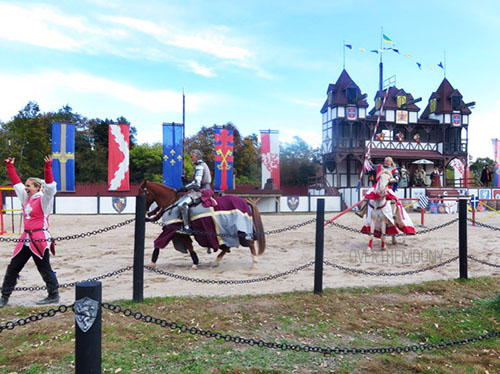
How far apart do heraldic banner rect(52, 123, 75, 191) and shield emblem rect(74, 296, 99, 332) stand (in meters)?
21.6

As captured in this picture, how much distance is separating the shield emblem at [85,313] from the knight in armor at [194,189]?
4.62 m

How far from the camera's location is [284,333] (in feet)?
13.6

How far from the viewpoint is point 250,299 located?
17.0ft

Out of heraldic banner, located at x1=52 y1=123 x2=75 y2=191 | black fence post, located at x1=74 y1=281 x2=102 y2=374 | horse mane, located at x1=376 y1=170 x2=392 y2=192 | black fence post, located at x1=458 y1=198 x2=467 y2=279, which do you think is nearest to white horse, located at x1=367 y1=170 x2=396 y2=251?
horse mane, located at x1=376 y1=170 x2=392 y2=192

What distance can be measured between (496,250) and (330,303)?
265 inches

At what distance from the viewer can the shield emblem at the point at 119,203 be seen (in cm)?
2261

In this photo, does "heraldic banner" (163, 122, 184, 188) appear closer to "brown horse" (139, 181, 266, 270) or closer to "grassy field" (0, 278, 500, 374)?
"brown horse" (139, 181, 266, 270)

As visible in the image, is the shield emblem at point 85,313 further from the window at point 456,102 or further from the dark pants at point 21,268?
the window at point 456,102

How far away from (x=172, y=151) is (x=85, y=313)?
20682 millimetres

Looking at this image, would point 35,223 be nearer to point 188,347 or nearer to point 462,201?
point 188,347


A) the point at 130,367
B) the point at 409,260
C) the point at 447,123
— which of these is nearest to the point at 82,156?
the point at 447,123

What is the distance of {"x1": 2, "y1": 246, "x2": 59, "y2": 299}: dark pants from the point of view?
491cm

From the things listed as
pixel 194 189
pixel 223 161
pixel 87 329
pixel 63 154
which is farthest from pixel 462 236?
pixel 63 154

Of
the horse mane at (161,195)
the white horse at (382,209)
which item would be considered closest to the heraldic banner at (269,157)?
the white horse at (382,209)
